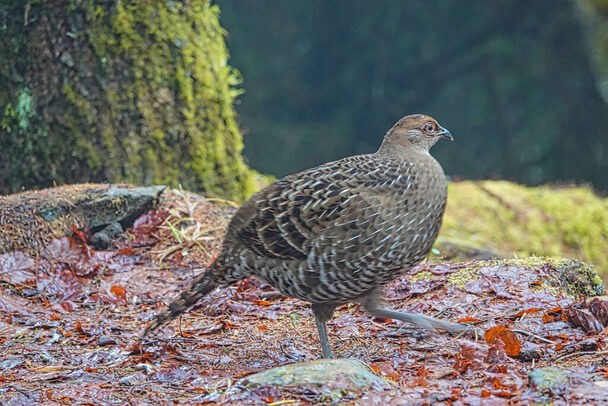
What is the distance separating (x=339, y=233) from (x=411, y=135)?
3.42ft

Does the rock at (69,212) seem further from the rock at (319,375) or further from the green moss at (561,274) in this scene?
the rock at (319,375)

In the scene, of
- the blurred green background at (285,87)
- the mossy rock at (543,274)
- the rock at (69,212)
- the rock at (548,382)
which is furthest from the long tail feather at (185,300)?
the blurred green background at (285,87)

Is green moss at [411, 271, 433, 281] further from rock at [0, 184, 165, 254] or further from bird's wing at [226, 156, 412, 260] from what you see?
rock at [0, 184, 165, 254]

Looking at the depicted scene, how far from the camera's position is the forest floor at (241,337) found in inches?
124

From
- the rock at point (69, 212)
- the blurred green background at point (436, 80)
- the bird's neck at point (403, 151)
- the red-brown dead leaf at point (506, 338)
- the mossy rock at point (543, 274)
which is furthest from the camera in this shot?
the blurred green background at point (436, 80)

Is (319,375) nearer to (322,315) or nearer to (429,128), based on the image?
(322,315)

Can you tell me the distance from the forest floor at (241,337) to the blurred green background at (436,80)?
7.04 meters

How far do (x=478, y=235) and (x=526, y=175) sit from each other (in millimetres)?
2811

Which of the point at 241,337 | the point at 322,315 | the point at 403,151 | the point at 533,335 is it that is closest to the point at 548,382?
the point at 533,335

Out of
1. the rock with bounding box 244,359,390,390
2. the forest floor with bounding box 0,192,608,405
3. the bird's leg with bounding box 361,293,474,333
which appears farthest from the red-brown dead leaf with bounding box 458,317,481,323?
the rock with bounding box 244,359,390,390

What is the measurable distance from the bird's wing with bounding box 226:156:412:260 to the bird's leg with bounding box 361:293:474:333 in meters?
0.61

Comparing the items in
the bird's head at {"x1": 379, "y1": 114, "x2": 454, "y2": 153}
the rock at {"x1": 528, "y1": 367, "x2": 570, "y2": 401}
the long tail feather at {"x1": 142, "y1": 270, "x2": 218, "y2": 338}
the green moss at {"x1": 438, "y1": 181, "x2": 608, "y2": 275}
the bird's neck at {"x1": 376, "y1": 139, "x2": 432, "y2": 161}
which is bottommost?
the green moss at {"x1": 438, "y1": 181, "x2": 608, "y2": 275}

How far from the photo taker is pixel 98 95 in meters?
7.41

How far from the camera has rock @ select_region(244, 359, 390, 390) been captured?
10.2ft
